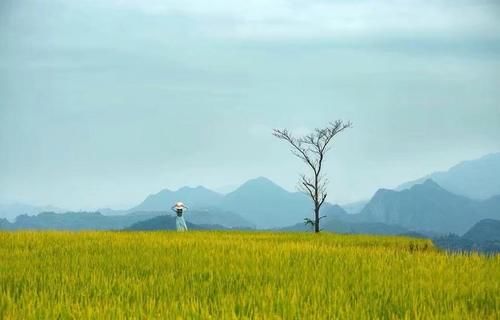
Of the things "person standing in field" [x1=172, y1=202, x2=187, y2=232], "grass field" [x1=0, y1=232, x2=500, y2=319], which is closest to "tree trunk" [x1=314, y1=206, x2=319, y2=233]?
"person standing in field" [x1=172, y1=202, x2=187, y2=232]

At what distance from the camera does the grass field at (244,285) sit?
15.9ft

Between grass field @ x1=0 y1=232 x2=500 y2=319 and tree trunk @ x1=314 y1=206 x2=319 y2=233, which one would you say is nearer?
grass field @ x1=0 y1=232 x2=500 y2=319

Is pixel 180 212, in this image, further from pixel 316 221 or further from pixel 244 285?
pixel 244 285

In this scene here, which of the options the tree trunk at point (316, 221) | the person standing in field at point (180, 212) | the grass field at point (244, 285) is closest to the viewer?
the grass field at point (244, 285)

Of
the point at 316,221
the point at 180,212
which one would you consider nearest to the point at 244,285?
the point at 180,212

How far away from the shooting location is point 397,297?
5.62 metres

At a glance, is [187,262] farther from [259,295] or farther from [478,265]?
[478,265]

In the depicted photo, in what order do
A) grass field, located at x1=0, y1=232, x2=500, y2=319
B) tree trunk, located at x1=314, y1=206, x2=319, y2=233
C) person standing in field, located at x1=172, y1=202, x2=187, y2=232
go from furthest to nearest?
tree trunk, located at x1=314, y1=206, x2=319, y2=233 < person standing in field, located at x1=172, y1=202, x2=187, y2=232 < grass field, located at x1=0, y1=232, x2=500, y2=319

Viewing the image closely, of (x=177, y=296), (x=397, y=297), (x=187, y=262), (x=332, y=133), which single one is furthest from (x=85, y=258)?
(x=332, y=133)

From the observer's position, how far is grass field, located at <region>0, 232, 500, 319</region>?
484 cm

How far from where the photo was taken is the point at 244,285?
6.45 meters

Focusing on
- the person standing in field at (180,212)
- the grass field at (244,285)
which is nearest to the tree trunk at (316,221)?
the person standing in field at (180,212)

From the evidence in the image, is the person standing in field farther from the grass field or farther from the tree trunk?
the grass field

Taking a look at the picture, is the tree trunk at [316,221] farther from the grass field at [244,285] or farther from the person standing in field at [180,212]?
the grass field at [244,285]
